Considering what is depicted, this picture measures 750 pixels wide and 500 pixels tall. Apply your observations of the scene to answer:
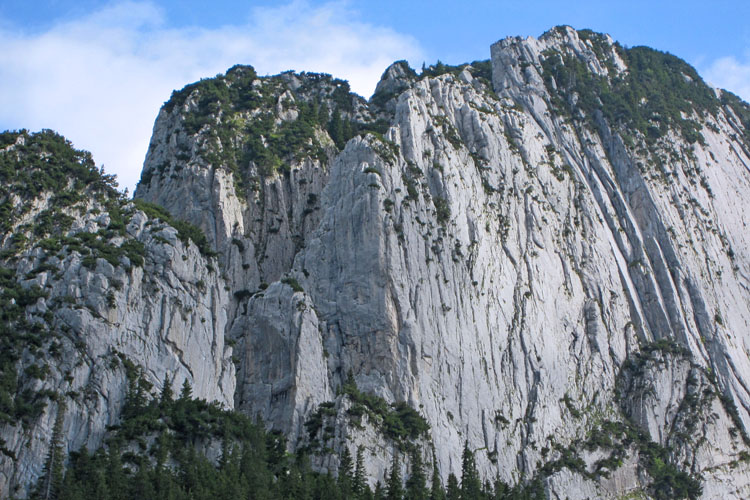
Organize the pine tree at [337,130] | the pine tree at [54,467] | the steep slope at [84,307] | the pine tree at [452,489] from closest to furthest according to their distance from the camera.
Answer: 1. the pine tree at [54,467]
2. the steep slope at [84,307]
3. the pine tree at [452,489]
4. the pine tree at [337,130]

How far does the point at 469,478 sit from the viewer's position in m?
87.4

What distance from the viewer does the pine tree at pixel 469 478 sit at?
282 ft

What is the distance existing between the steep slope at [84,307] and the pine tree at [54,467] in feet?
1.12

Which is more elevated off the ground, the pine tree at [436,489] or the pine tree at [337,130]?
the pine tree at [337,130]

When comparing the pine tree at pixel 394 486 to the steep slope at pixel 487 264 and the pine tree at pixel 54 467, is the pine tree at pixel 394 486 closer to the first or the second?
the steep slope at pixel 487 264

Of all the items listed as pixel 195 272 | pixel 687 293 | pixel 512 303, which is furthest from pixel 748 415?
pixel 195 272

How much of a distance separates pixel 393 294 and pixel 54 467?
32997 mm

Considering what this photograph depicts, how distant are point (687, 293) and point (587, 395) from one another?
71.1 ft

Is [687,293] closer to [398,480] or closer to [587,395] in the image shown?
[587,395]

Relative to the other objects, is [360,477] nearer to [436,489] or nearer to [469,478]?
[436,489]

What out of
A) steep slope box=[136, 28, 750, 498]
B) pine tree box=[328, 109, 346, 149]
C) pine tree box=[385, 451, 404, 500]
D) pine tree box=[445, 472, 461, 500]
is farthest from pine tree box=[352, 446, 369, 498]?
pine tree box=[328, 109, 346, 149]

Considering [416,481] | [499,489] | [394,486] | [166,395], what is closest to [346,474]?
[394,486]

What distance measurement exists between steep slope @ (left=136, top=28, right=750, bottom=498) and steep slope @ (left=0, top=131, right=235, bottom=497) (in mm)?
8100

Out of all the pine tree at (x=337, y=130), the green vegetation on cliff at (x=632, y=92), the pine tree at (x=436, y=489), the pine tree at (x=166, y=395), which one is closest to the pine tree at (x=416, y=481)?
the pine tree at (x=436, y=489)
